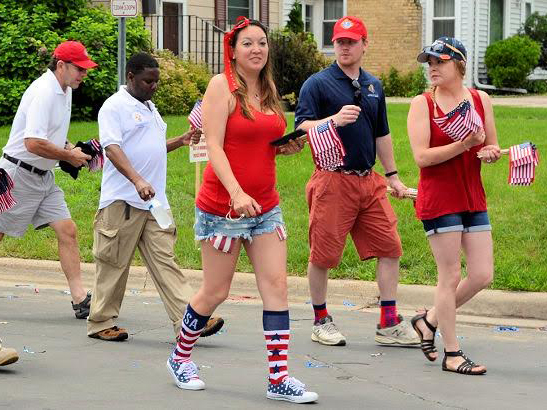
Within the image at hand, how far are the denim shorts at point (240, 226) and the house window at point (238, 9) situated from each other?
2272cm

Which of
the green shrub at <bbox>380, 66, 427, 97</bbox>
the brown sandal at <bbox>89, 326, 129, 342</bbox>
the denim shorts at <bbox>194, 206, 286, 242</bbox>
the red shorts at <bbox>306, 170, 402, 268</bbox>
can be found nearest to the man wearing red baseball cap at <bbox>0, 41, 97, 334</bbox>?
the brown sandal at <bbox>89, 326, 129, 342</bbox>

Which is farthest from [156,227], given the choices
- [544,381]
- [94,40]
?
[94,40]

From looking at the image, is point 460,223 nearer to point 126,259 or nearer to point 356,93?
point 356,93

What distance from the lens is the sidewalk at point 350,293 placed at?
9320mm

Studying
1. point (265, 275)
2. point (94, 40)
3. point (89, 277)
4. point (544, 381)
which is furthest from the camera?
point (94, 40)

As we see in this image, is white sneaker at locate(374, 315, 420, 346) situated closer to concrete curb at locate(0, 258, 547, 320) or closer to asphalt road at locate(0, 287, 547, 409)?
asphalt road at locate(0, 287, 547, 409)

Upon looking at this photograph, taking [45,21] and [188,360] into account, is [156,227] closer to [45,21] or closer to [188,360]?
[188,360]

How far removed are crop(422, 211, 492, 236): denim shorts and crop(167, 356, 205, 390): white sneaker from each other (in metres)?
1.67

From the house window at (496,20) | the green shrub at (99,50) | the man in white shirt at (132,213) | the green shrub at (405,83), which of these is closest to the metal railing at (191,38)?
the green shrub at (99,50)

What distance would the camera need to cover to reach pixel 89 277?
10.8m

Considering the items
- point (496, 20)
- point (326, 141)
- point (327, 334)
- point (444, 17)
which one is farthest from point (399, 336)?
point (496, 20)

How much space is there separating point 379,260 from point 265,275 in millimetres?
1915

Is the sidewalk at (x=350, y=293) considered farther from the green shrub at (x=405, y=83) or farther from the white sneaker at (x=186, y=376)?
the green shrub at (x=405, y=83)

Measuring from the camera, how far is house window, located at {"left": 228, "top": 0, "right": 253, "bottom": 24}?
28.9 m
